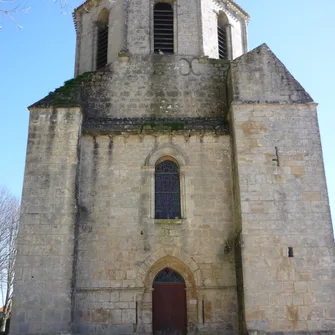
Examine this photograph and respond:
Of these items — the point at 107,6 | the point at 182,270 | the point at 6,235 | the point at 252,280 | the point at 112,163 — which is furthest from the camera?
the point at 6,235

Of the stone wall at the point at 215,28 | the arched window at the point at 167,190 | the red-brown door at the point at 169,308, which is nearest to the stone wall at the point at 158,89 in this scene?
the stone wall at the point at 215,28

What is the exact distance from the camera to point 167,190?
12352mm

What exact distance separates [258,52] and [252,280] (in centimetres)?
625

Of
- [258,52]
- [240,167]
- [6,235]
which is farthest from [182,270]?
[6,235]

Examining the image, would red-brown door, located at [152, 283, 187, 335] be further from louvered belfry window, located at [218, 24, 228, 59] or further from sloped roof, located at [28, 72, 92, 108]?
louvered belfry window, located at [218, 24, 228, 59]

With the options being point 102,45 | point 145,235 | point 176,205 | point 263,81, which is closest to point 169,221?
point 176,205

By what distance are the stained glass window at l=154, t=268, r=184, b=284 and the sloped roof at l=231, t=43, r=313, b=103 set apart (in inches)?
186

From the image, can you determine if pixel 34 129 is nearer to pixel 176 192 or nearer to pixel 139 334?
pixel 176 192

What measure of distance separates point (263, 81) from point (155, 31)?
13.3 ft

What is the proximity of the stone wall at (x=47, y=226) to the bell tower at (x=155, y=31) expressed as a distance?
350 cm

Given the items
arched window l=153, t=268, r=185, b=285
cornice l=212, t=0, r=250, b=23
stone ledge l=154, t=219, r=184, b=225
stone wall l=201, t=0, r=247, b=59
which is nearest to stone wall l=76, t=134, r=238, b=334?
stone ledge l=154, t=219, r=184, b=225

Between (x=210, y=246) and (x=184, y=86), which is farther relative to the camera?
(x=184, y=86)

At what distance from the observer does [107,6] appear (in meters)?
15.4

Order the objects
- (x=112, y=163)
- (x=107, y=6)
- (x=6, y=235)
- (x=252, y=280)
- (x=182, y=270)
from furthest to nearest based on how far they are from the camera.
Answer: (x=6, y=235)
(x=107, y=6)
(x=112, y=163)
(x=182, y=270)
(x=252, y=280)
